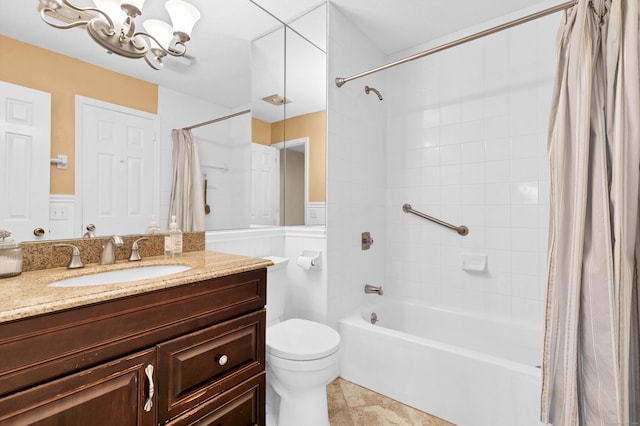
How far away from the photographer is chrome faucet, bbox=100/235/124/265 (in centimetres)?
121

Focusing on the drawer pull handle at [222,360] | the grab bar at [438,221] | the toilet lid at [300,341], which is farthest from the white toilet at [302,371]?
the grab bar at [438,221]

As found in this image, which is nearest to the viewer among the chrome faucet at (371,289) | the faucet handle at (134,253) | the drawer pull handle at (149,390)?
the drawer pull handle at (149,390)

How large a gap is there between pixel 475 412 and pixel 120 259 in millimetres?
1843

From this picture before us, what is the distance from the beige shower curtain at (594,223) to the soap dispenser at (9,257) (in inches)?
73.0

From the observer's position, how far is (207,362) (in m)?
1.07

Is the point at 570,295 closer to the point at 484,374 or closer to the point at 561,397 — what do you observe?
the point at 561,397

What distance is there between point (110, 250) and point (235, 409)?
78cm

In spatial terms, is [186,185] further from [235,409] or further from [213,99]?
[235,409]

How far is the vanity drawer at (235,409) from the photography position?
3.39 feet

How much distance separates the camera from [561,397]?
115 cm

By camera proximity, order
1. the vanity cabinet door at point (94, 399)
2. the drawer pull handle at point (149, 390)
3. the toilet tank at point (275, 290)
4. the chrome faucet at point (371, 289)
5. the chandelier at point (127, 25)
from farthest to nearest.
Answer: the chrome faucet at point (371, 289)
the toilet tank at point (275, 290)
the chandelier at point (127, 25)
the drawer pull handle at point (149, 390)
the vanity cabinet door at point (94, 399)

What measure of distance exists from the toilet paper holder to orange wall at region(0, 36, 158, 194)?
48.7 inches

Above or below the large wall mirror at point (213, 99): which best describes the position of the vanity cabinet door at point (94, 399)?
below

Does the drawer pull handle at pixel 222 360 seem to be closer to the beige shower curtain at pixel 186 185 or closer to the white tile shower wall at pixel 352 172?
the beige shower curtain at pixel 186 185
